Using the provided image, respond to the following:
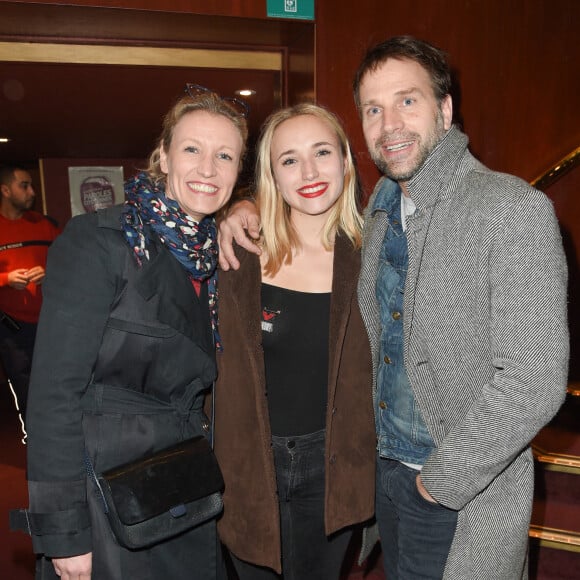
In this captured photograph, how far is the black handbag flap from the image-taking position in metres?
1.46

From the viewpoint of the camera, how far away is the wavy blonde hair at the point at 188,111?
69.5 inches

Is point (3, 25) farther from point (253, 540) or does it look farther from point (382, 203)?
point (253, 540)

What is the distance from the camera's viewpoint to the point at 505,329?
4.15ft

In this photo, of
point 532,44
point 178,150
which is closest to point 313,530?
point 178,150

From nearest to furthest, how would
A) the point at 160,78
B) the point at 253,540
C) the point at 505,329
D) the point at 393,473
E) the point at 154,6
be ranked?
the point at 505,329, the point at 393,473, the point at 253,540, the point at 154,6, the point at 160,78

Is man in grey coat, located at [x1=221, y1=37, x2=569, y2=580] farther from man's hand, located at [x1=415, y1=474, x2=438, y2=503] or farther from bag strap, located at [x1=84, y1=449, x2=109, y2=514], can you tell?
bag strap, located at [x1=84, y1=449, x2=109, y2=514]

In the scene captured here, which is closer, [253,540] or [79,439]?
[79,439]

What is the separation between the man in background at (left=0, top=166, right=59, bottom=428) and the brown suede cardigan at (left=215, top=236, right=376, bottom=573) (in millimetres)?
2368

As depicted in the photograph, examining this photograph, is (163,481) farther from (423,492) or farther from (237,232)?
(237,232)

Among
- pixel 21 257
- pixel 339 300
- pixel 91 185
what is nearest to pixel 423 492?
pixel 339 300

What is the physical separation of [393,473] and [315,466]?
0.32 m

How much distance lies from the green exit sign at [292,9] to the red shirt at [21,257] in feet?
7.80

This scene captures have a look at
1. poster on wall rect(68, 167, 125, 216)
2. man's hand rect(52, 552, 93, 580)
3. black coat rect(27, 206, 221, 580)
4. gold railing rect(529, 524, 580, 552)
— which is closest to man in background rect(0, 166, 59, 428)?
black coat rect(27, 206, 221, 580)

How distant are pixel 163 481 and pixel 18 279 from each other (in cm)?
265
